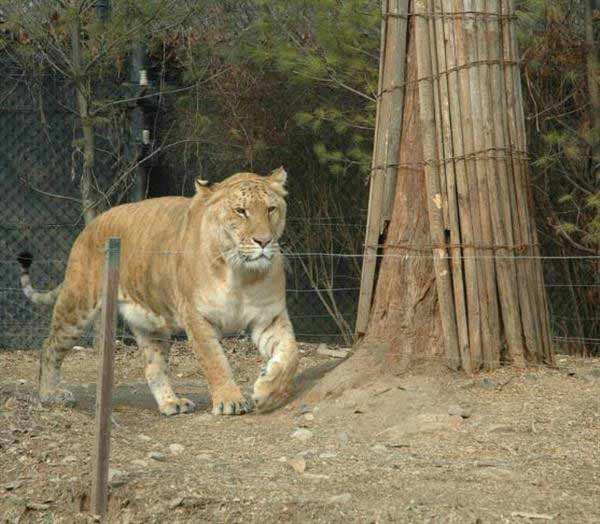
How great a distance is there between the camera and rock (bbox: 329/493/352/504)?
4.55 m

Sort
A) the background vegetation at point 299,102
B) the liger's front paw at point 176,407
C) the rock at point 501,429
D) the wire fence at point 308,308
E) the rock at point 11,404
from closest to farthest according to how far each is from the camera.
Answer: the rock at point 501,429
the rock at point 11,404
the liger's front paw at point 176,407
the background vegetation at point 299,102
the wire fence at point 308,308

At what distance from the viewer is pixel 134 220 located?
25.1 feet

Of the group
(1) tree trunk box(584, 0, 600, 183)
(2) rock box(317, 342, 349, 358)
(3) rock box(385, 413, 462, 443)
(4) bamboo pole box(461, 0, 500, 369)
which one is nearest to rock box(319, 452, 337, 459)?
(3) rock box(385, 413, 462, 443)

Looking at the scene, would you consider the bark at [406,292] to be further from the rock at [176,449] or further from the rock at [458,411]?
the rock at [176,449]

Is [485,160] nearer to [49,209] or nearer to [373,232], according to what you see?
[373,232]

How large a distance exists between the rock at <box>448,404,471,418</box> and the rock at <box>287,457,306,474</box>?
3.05 feet

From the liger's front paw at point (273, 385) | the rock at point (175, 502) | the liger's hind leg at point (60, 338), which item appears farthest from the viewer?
the liger's hind leg at point (60, 338)

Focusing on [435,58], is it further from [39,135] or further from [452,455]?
[39,135]

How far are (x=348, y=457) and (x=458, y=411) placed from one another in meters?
0.76

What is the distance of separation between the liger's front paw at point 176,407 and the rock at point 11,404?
1.17 m

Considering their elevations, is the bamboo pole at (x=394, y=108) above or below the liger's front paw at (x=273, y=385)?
above

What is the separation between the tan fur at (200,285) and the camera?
658cm

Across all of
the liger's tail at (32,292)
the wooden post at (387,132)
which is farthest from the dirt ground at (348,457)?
the liger's tail at (32,292)

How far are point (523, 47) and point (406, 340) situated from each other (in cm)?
319
